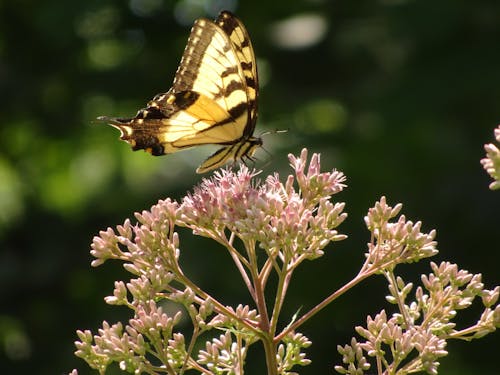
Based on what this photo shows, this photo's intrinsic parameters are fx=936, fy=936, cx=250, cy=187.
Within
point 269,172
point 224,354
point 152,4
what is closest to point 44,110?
point 152,4

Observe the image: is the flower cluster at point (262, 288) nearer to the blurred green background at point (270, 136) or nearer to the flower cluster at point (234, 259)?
the flower cluster at point (234, 259)

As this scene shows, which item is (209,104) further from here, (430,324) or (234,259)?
(430,324)

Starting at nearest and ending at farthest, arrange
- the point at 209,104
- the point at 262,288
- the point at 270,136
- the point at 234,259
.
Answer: the point at 262,288, the point at 234,259, the point at 209,104, the point at 270,136

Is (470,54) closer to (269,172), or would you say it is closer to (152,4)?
(269,172)

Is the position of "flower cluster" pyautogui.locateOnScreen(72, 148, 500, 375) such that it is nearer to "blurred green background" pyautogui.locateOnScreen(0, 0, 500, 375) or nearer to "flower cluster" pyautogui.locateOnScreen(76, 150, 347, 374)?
"flower cluster" pyautogui.locateOnScreen(76, 150, 347, 374)

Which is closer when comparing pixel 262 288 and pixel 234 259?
pixel 262 288

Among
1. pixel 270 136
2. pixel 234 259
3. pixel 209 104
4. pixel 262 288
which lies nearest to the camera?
pixel 262 288

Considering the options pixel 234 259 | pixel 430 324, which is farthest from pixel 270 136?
pixel 430 324
